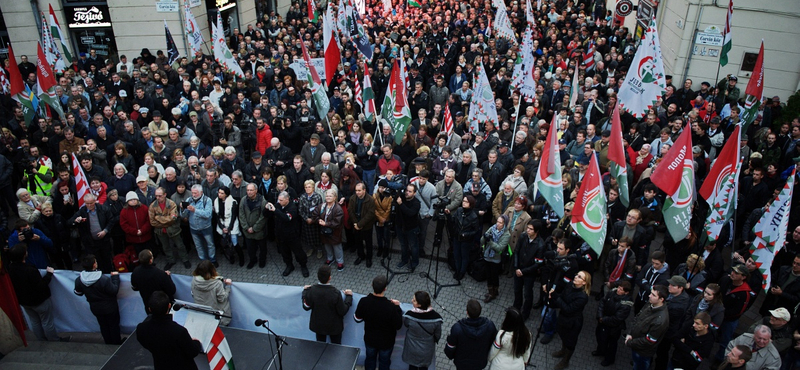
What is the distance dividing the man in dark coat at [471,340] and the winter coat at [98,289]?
4.30 metres

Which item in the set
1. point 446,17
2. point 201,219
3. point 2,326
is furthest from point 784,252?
point 446,17

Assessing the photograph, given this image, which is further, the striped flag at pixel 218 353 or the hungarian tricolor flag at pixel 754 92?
the hungarian tricolor flag at pixel 754 92

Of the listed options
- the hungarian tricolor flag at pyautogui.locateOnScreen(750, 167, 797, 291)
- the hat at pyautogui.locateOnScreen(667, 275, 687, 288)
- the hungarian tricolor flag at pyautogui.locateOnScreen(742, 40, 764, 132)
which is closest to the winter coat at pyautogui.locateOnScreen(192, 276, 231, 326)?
the hat at pyautogui.locateOnScreen(667, 275, 687, 288)

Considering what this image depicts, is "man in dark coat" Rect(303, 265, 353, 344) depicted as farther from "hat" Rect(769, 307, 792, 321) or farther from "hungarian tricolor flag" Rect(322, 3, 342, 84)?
"hungarian tricolor flag" Rect(322, 3, 342, 84)

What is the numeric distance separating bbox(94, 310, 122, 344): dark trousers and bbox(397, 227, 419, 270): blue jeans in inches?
170

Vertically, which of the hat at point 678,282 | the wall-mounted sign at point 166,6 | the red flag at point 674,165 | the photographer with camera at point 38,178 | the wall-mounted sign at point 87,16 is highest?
the wall-mounted sign at point 166,6

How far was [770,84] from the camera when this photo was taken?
51.0ft

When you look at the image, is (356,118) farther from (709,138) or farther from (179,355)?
(179,355)

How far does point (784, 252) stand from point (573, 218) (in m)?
3.33

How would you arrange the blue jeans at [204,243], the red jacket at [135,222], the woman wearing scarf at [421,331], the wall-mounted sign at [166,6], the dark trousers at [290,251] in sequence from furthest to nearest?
the wall-mounted sign at [166,6], the blue jeans at [204,243], the dark trousers at [290,251], the red jacket at [135,222], the woman wearing scarf at [421,331]

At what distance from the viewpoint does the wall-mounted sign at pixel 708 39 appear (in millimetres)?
15500

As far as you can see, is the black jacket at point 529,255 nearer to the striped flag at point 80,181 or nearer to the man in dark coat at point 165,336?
the man in dark coat at point 165,336

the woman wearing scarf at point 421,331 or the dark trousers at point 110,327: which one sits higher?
the woman wearing scarf at point 421,331

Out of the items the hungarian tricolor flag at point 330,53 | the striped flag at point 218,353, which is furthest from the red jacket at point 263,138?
the striped flag at point 218,353
